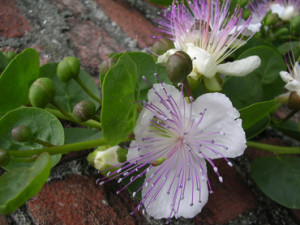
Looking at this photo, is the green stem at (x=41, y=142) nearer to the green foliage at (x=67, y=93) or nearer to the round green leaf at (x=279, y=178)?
the green foliage at (x=67, y=93)

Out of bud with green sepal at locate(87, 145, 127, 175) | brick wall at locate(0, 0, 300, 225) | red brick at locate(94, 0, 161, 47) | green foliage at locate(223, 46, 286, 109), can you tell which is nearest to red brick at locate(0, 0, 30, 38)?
brick wall at locate(0, 0, 300, 225)

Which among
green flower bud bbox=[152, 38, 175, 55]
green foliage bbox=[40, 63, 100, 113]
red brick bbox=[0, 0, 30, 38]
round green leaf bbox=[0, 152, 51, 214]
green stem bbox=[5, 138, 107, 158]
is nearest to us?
round green leaf bbox=[0, 152, 51, 214]

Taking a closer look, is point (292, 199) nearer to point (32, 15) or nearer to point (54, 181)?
point (54, 181)

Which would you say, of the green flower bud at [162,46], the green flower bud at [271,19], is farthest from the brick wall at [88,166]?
the green flower bud at [271,19]

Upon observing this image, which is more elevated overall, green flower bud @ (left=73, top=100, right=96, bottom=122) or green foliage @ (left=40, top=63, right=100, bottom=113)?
green flower bud @ (left=73, top=100, right=96, bottom=122)

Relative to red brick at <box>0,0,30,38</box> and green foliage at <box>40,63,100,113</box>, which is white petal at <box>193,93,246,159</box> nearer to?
green foliage at <box>40,63,100,113</box>

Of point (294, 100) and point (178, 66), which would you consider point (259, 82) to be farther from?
point (178, 66)

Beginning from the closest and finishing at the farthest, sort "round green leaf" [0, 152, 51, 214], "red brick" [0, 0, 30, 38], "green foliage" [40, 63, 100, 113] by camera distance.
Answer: "round green leaf" [0, 152, 51, 214], "green foliage" [40, 63, 100, 113], "red brick" [0, 0, 30, 38]
